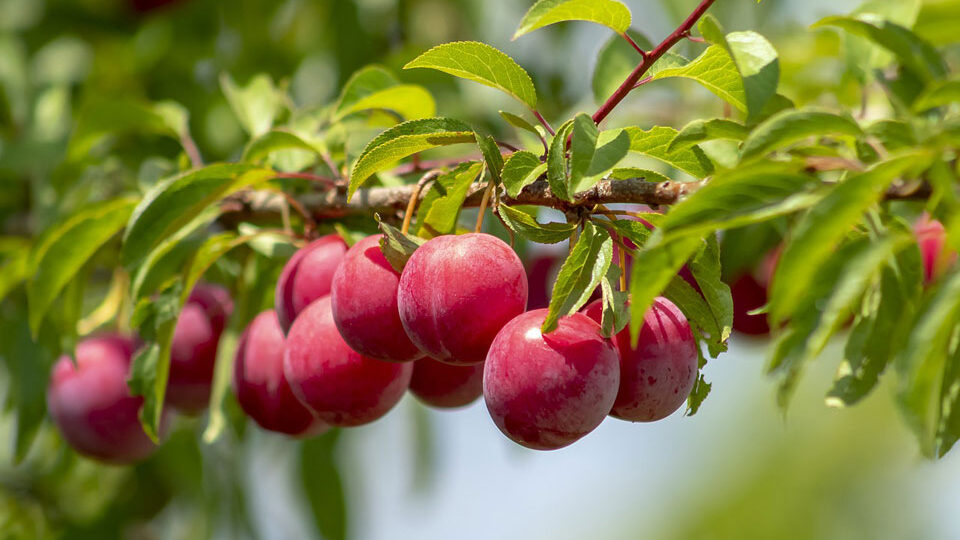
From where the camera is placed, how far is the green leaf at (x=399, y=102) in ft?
4.34

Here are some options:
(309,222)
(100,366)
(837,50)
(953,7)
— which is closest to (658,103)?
(837,50)

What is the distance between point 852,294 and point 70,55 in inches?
78.6

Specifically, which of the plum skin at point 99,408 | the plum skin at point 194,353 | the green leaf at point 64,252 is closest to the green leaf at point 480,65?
the green leaf at point 64,252

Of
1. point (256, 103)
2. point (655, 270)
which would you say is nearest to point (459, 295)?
point (655, 270)

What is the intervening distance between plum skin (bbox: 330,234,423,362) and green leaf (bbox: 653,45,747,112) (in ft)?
1.16

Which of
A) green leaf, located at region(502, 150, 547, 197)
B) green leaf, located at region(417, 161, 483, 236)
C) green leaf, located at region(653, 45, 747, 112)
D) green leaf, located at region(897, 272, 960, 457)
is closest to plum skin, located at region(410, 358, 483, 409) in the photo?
green leaf, located at region(417, 161, 483, 236)

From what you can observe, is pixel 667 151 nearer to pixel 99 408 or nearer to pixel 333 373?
pixel 333 373

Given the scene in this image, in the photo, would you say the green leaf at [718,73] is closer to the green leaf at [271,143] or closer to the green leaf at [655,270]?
the green leaf at [655,270]

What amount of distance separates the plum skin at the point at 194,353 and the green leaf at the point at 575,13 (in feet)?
2.68

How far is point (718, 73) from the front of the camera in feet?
3.29

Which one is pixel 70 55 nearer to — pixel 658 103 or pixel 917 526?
pixel 658 103

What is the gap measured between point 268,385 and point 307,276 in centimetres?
18

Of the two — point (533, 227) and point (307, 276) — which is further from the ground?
point (533, 227)

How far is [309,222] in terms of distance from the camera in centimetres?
138
